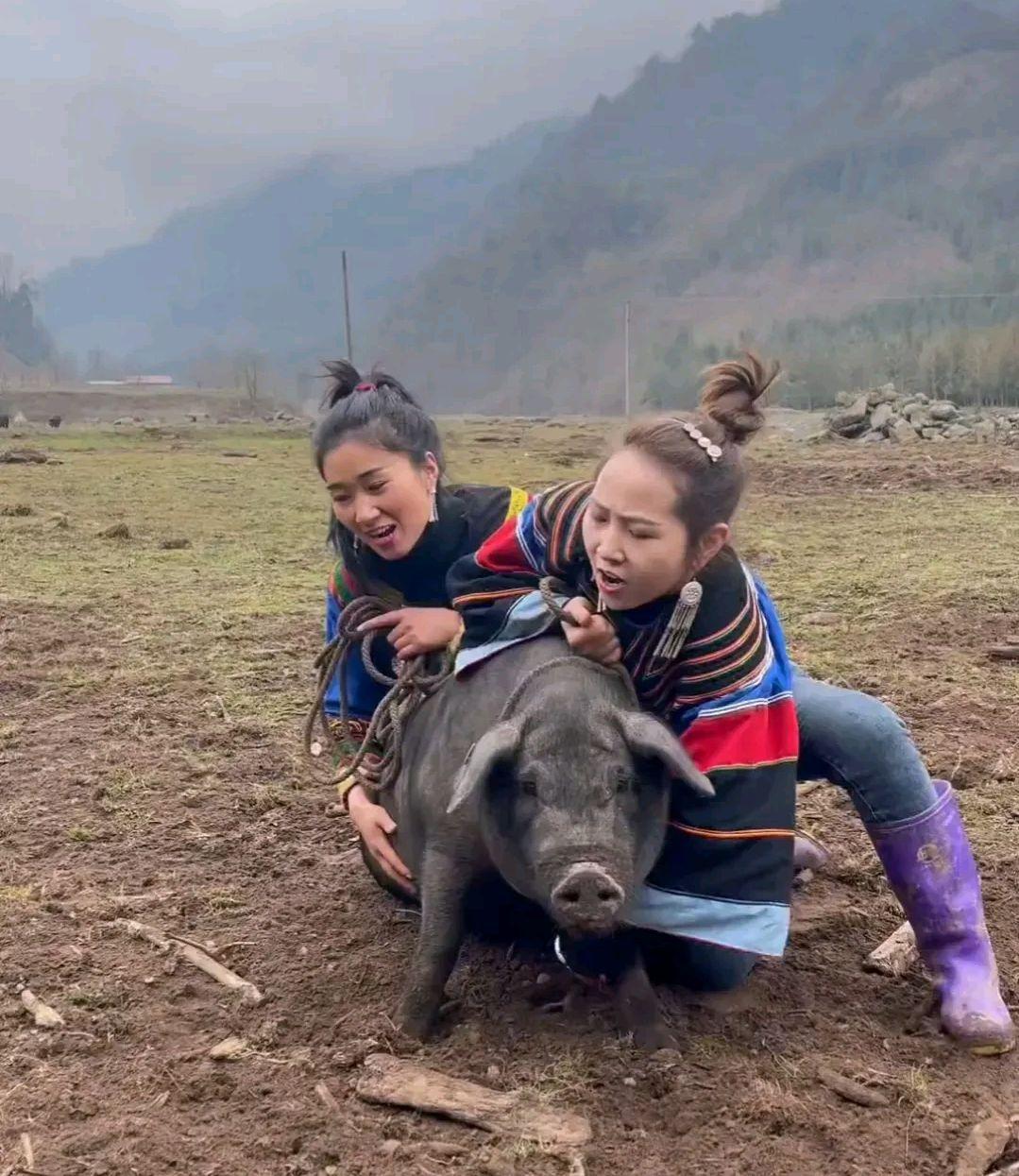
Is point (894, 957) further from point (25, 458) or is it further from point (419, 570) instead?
point (25, 458)

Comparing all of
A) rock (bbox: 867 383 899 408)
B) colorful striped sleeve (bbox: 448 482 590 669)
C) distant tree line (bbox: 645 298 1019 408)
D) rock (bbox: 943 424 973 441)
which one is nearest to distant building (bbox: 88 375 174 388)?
distant tree line (bbox: 645 298 1019 408)

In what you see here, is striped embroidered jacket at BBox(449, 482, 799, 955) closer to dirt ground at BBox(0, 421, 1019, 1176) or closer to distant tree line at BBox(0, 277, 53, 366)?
dirt ground at BBox(0, 421, 1019, 1176)

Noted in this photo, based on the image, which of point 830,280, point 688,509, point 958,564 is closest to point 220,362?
point 830,280

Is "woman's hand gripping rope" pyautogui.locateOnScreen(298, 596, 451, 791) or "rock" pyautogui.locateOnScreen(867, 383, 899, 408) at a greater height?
"woman's hand gripping rope" pyautogui.locateOnScreen(298, 596, 451, 791)

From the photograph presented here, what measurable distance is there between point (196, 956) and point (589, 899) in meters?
1.38

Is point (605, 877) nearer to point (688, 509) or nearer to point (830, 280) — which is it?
point (688, 509)

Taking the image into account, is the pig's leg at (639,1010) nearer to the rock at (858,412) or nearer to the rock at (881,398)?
the rock at (858,412)

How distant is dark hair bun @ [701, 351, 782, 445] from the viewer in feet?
9.80

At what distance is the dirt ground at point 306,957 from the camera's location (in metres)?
2.59

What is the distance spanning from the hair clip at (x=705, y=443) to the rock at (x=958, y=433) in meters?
19.8

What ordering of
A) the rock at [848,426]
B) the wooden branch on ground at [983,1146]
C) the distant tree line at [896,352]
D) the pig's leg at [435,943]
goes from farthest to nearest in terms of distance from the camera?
1. the distant tree line at [896,352]
2. the rock at [848,426]
3. the pig's leg at [435,943]
4. the wooden branch on ground at [983,1146]

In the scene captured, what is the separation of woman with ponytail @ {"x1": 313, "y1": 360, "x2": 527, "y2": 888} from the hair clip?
31.3 inches

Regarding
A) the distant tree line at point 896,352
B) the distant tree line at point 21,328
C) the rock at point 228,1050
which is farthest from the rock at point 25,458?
the distant tree line at point 21,328

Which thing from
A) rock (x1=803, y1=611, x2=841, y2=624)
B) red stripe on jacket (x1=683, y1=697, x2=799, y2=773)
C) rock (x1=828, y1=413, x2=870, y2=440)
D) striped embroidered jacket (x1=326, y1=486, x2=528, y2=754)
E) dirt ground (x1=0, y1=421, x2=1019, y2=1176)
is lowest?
rock (x1=828, y1=413, x2=870, y2=440)
